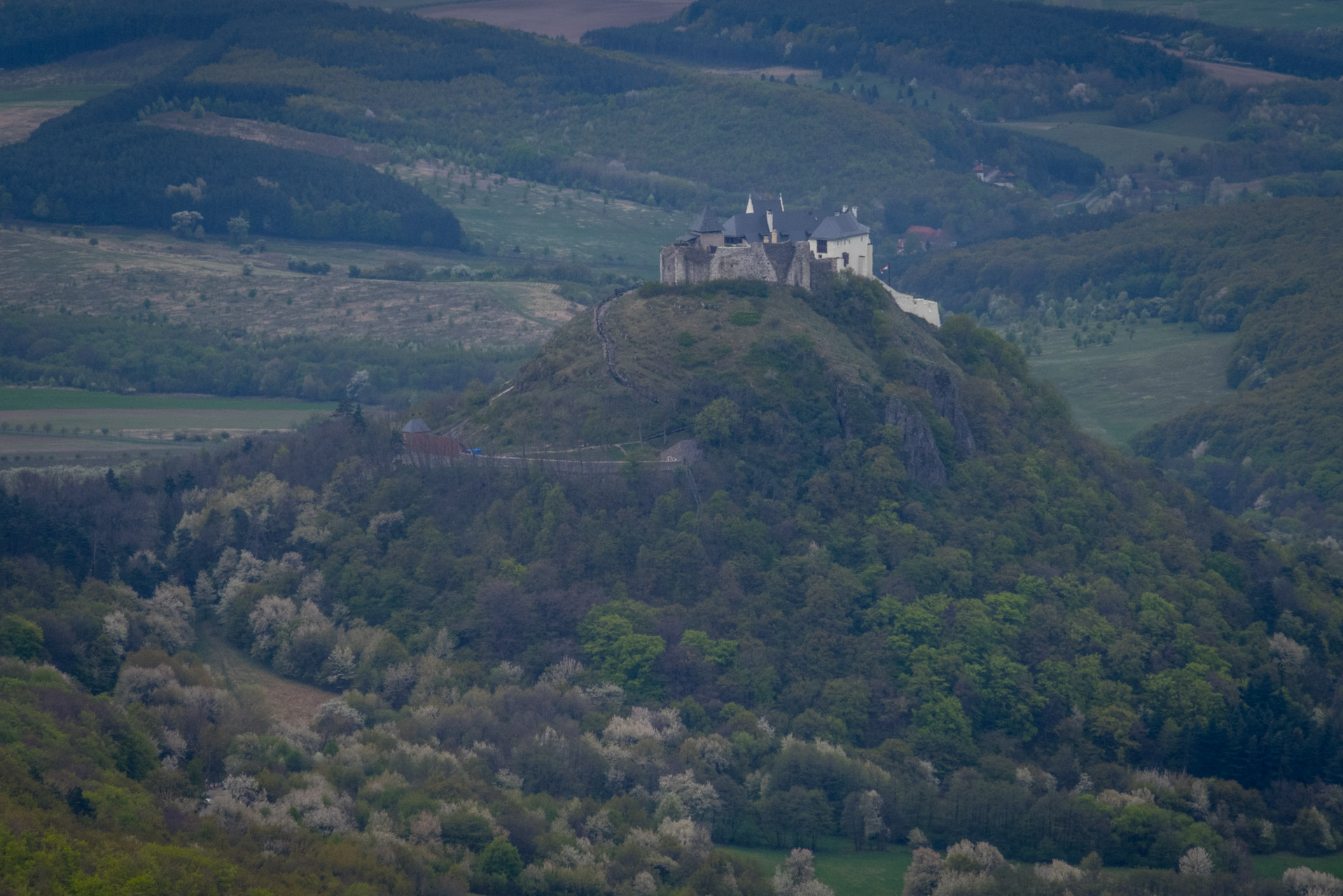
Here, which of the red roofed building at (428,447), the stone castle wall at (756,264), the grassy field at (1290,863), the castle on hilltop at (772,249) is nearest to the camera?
the grassy field at (1290,863)

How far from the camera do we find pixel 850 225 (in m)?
101

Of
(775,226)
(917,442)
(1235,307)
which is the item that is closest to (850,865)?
(917,442)

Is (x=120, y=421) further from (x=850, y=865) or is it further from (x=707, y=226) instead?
(x=850, y=865)

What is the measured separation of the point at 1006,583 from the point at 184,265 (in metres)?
102

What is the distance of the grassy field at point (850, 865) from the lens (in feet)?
221

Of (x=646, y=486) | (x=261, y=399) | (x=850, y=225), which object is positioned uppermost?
(x=850, y=225)

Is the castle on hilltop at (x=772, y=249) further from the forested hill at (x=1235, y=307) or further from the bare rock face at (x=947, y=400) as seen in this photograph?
the forested hill at (x=1235, y=307)

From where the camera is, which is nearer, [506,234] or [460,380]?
[460,380]

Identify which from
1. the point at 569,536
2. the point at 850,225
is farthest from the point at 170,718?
the point at 850,225

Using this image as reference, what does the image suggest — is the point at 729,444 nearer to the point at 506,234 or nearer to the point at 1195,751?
the point at 1195,751

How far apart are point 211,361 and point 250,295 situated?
1871cm

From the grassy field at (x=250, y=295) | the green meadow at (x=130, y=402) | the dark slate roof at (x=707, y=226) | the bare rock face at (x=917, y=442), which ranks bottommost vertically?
the green meadow at (x=130, y=402)

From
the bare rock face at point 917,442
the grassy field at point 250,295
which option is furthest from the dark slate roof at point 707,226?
the grassy field at point 250,295

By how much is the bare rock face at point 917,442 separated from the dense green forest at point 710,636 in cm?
17
